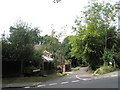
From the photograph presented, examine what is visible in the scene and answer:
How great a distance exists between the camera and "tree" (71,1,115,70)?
23656mm

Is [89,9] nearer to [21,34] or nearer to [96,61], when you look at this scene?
[96,61]

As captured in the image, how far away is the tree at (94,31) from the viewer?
23656 millimetres

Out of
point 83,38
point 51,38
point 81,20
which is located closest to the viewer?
point 83,38

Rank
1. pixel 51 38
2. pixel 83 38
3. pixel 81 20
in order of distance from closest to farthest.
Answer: pixel 83 38 < pixel 81 20 < pixel 51 38

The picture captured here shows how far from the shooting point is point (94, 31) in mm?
24188

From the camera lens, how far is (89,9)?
24609mm

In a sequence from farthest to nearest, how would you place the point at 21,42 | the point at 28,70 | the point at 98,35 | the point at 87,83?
the point at 98,35 → the point at 28,70 → the point at 21,42 → the point at 87,83

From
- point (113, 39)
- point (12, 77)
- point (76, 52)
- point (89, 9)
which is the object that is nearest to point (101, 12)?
point (89, 9)

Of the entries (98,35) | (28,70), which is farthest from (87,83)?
(98,35)

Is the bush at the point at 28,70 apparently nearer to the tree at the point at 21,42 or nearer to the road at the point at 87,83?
the tree at the point at 21,42

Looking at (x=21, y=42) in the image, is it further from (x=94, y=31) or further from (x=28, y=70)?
(x=94, y=31)

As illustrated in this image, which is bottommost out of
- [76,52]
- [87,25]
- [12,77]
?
[12,77]

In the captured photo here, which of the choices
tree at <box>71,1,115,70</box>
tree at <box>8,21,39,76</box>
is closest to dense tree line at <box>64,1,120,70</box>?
tree at <box>71,1,115,70</box>

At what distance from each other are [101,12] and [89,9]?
176 centimetres
